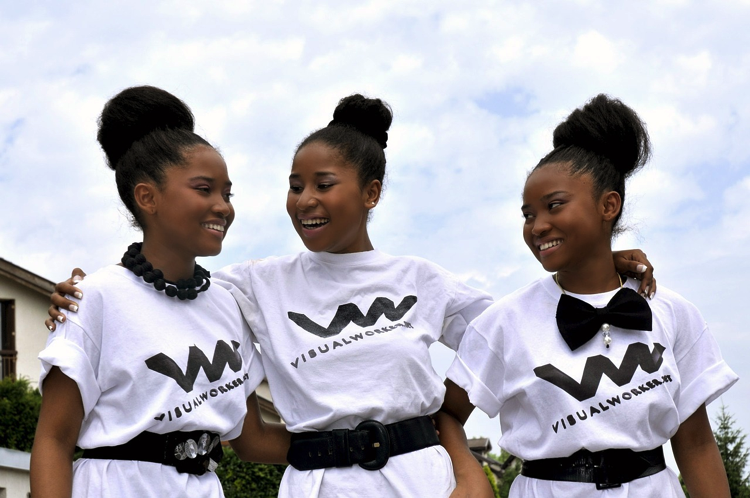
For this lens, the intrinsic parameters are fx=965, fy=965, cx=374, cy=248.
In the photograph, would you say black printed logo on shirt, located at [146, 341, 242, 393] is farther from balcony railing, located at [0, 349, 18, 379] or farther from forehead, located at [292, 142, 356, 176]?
balcony railing, located at [0, 349, 18, 379]

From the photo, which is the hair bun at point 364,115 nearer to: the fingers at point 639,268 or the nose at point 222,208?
the nose at point 222,208

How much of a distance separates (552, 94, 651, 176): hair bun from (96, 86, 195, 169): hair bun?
1.79 metres

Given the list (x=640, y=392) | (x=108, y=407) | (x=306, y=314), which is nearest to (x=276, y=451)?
(x=306, y=314)

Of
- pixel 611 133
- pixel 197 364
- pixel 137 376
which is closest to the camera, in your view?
pixel 137 376

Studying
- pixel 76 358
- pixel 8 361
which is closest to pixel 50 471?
pixel 76 358

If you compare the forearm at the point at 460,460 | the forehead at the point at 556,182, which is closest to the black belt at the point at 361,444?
the forearm at the point at 460,460

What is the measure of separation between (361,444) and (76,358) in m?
1.16

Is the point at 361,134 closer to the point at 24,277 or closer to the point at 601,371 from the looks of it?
the point at 601,371

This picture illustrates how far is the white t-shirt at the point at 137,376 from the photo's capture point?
11.7ft

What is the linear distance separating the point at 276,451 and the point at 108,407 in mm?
928

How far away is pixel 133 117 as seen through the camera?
4.23 meters

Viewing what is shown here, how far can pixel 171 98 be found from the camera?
14.3ft

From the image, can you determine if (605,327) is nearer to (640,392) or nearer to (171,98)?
(640,392)

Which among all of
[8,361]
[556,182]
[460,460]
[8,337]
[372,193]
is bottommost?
[460,460]
